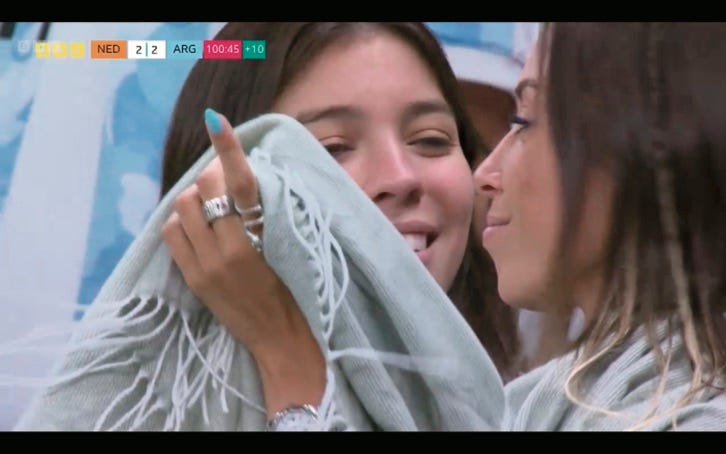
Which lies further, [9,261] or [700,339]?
[9,261]

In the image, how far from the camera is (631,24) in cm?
116

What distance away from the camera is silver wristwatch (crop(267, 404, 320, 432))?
3.60 ft

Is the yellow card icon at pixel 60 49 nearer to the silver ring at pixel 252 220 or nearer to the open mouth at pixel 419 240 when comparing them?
the silver ring at pixel 252 220

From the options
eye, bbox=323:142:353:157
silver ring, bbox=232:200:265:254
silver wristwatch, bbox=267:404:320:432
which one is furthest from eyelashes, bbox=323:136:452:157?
silver wristwatch, bbox=267:404:320:432

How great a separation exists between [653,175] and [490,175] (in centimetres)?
18

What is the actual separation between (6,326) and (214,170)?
0.99ft

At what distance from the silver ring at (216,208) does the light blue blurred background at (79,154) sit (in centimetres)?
10

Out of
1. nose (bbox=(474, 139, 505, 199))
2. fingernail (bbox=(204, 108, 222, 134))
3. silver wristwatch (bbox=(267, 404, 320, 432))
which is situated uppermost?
fingernail (bbox=(204, 108, 222, 134))

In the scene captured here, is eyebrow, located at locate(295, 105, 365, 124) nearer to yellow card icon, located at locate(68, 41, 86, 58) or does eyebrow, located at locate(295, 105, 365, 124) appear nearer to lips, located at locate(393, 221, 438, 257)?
lips, located at locate(393, 221, 438, 257)

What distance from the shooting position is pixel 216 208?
3.62ft

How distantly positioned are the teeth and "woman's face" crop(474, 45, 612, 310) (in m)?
0.07

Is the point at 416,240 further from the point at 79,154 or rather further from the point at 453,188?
the point at 79,154

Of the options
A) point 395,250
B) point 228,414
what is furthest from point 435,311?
point 228,414
